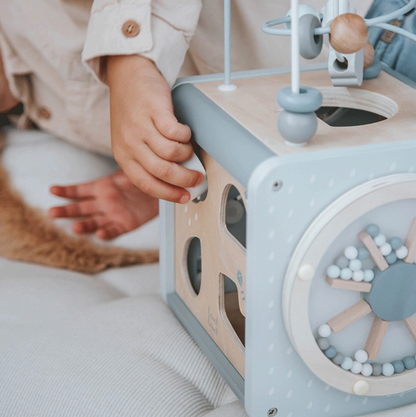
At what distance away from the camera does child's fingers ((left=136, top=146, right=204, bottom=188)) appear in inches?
26.8

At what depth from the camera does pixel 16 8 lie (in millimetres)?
1052

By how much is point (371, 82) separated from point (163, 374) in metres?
0.41

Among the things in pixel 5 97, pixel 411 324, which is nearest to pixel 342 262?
pixel 411 324

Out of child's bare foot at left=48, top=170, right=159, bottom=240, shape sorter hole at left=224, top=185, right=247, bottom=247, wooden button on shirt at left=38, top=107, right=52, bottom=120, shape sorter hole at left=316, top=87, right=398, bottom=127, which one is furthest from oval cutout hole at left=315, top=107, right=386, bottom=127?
wooden button on shirt at left=38, top=107, right=52, bottom=120

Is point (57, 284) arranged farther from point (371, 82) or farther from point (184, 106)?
point (371, 82)

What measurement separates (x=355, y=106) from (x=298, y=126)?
8.3 inches

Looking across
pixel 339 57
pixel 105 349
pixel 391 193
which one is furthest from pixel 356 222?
pixel 105 349

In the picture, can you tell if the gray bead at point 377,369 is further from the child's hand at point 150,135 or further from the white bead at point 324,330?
the child's hand at point 150,135

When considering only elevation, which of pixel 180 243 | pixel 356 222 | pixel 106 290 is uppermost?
pixel 356 222

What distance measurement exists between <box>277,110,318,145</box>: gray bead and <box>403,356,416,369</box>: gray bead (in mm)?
264

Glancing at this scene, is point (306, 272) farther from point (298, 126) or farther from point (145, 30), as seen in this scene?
point (145, 30)

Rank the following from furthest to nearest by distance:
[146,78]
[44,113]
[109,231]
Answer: [44,113], [109,231], [146,78]

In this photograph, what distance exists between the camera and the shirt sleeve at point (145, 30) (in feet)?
2.58

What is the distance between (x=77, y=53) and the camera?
1.04m
